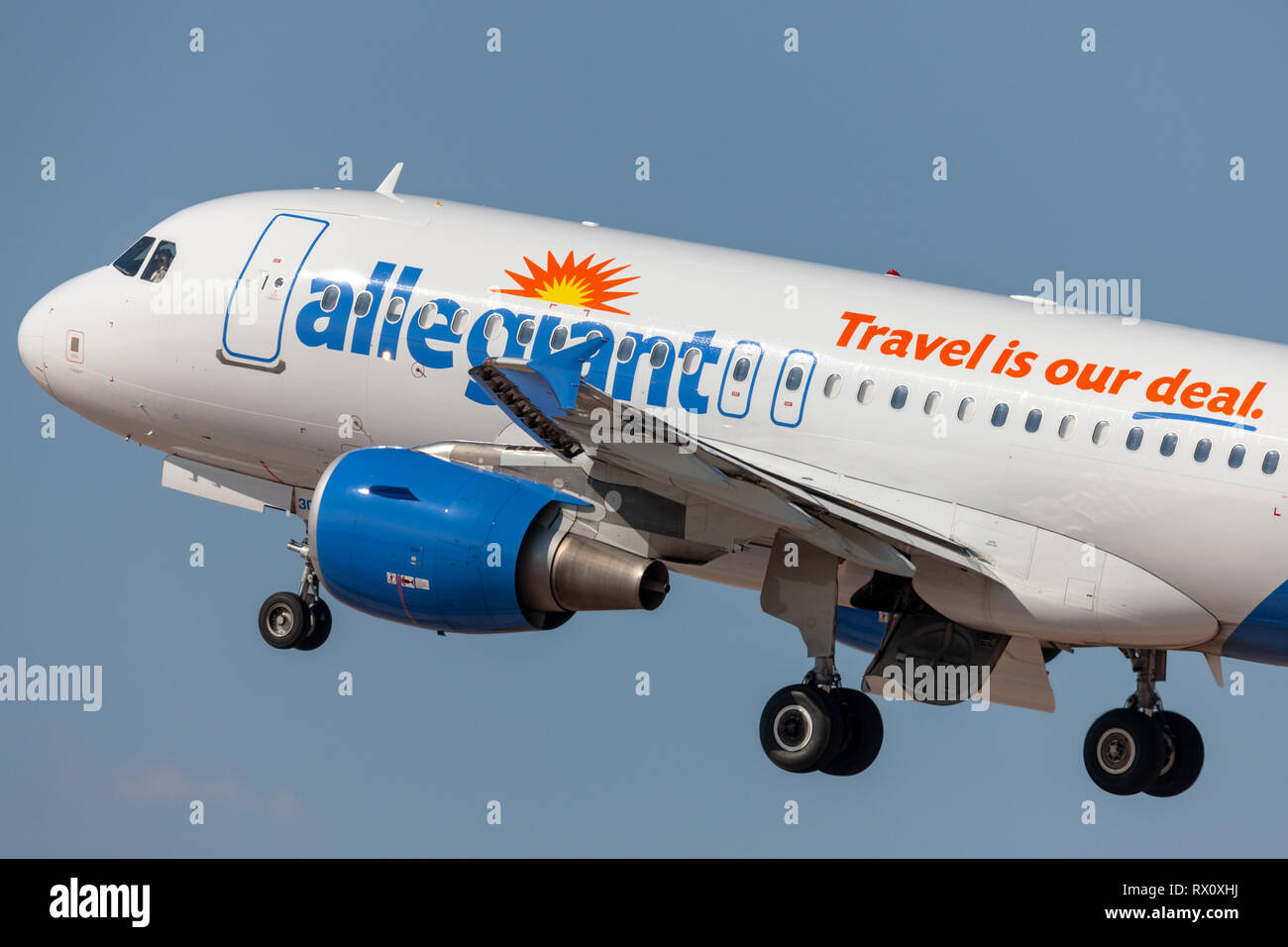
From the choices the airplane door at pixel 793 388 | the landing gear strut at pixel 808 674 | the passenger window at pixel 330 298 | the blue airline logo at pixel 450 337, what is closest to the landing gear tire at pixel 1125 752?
the landing gear strut at pixel 808 674

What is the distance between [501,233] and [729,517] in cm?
513

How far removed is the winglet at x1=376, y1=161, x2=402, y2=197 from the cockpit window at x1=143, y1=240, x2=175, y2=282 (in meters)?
2.82

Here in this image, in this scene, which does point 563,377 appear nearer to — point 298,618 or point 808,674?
point 808,674

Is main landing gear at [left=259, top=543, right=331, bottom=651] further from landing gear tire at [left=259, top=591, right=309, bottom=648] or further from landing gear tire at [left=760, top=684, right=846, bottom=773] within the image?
landing gear tire at [left=760, top=684, right=846, bottom=773]

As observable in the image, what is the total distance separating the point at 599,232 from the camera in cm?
2469

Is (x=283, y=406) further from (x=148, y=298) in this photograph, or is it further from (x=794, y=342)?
(x=794, y=342)

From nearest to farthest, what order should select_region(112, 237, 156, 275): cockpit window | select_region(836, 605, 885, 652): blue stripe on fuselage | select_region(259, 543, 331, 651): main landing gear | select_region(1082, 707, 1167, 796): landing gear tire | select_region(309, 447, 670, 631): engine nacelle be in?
select_region(309, 447, 670, 631): engine nacelle
select_region(1082, 707, 1167, 796): landing gear tire
select_region(836, 605, 885, 652): blue stripe on fuselage
select_region(259, 543, 331, 651): main landing gear
select_region(112, 237, 156, 275): cockpit window

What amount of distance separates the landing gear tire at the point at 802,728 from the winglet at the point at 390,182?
879cm

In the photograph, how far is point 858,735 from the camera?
23.4 meters

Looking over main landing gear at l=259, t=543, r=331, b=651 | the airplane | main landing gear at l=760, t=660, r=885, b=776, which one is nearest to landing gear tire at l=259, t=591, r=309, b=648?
main landing gear at l=259, t=543, r=331, b=651

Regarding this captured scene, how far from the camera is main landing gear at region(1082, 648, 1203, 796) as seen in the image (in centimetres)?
2477

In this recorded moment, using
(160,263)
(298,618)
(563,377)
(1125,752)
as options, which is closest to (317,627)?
(298,618)

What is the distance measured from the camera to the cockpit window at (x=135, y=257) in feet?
88.4

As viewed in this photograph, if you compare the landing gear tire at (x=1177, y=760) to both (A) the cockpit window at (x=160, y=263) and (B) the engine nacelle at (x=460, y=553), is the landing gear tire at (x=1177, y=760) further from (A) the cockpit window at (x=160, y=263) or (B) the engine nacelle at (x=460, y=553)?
(A) the cockpit window at (x=160, y=263)
